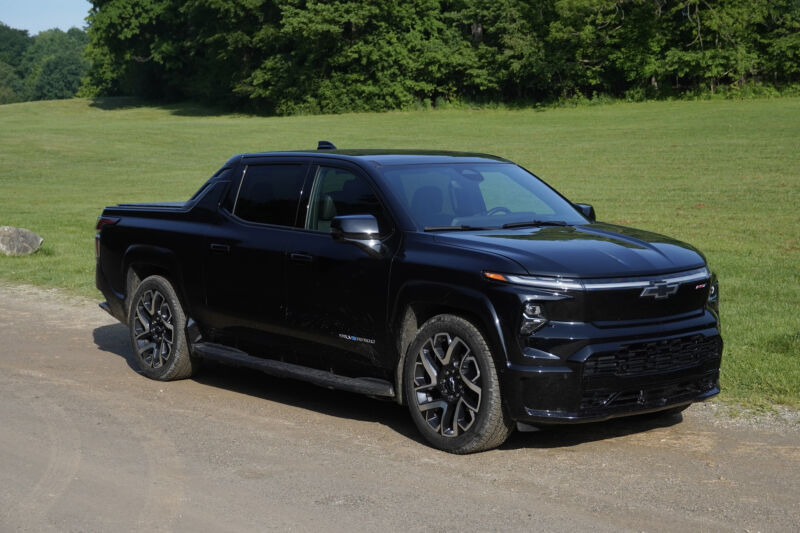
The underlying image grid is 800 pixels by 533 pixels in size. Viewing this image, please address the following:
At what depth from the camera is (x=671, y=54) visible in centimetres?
6044

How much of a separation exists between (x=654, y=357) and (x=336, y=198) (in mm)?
2463

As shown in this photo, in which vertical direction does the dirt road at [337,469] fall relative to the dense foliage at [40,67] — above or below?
below

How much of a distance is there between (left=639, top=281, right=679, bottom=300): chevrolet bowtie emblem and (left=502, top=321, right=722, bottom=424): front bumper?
189 mm

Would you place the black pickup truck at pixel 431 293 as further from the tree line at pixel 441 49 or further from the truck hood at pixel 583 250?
the tree line at pixel 441 49

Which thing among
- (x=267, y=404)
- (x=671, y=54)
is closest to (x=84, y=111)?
(x=671, y=54)

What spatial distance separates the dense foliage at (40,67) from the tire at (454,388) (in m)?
151

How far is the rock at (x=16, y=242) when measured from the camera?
53.5ft

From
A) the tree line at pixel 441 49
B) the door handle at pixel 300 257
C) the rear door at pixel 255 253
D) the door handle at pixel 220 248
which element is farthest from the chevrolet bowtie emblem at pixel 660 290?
the tree line at pixel 441 49

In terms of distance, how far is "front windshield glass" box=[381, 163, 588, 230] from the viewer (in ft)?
22.5

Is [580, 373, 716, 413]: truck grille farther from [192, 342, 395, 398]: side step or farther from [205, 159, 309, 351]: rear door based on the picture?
[205, 159, 309, 351]: rear door

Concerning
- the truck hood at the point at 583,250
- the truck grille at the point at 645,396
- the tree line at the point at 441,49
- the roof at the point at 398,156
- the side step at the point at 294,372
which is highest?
the tree line at the point at 441,49

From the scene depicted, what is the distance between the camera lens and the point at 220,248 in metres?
7.79

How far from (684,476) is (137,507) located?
2.84 metres

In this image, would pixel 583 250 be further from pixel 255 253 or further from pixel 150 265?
pixel 150 265
